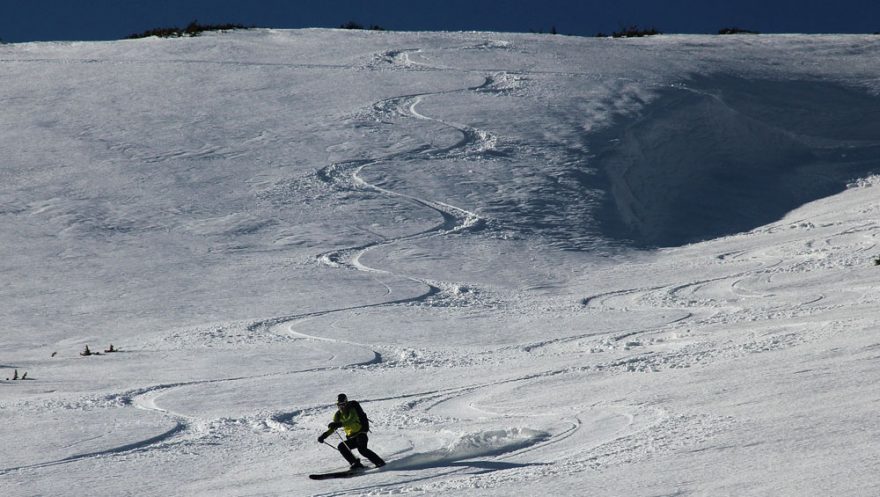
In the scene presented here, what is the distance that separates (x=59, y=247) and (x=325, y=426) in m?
10.3

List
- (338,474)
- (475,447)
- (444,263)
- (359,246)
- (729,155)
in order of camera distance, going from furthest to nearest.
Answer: (729,155)
(359,246)
(444,263)
(475,447)
(338,474)

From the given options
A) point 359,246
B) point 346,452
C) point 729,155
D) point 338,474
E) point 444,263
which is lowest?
point 444,263

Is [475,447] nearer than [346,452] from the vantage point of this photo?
No

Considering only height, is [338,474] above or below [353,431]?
below

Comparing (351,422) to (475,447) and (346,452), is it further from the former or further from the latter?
(475,447)

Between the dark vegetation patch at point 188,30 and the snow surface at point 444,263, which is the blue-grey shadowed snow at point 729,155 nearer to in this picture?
the snow surface at point 444,263

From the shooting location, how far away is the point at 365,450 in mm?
8445

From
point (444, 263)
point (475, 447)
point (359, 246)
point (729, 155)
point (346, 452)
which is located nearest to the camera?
point (346, 452)

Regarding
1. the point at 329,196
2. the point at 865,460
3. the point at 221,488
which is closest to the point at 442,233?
the point at 329,196

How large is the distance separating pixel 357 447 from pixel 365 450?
0.22 feet

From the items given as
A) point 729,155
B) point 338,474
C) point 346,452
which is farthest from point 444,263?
point 338,474

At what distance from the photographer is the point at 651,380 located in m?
10.1

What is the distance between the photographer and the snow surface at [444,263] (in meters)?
8.43

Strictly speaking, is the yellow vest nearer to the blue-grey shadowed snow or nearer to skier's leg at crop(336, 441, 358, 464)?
skier's leg at crop(336, 441, 358, 464)
